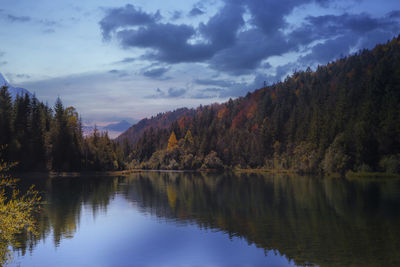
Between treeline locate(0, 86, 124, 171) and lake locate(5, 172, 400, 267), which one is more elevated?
treeline locate(0, 86, 124, 171)

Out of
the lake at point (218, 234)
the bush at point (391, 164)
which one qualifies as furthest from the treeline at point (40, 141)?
the bush at point (391, 164)

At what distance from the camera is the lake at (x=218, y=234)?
2766cm

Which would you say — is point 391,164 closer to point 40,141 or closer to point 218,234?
point 218,234

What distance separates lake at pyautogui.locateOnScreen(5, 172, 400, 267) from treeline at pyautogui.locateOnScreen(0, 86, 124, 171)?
71.0m

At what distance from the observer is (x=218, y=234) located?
35.9 metres

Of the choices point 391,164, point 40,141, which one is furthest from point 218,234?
point 40,141

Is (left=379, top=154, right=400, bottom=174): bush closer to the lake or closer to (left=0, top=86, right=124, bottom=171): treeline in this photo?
the lake

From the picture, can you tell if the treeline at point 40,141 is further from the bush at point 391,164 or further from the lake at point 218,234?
the bush at point 391,164

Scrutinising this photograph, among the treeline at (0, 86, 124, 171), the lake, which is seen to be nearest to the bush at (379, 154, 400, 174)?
the lake

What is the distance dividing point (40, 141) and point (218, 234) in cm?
10865

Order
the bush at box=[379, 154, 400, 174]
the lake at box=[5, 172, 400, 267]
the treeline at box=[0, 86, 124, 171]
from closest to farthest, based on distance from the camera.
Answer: the lake at box=[5, 172, 400, 267] < the bush at box=[379, 154, 400, 174] < the treeline at box=[0, 86, 124, 171]

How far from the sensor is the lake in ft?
90.7

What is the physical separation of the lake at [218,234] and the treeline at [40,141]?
233ft

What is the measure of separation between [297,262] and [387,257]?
20.3ft
